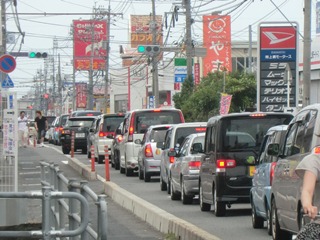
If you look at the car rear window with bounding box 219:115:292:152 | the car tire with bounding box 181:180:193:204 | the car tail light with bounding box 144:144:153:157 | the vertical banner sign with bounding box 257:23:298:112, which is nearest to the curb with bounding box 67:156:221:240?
the car tire with bounding box 181:180:193:204

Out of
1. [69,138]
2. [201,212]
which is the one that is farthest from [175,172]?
[69,138]

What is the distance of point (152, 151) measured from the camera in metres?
27.9

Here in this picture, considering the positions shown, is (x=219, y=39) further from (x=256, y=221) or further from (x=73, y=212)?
(x=73, y=212)

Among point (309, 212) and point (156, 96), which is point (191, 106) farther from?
point (309, 212)

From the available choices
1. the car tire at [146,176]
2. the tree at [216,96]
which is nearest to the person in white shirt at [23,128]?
the tree at [216,96]

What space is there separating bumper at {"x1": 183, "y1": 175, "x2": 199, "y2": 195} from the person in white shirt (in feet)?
86.0

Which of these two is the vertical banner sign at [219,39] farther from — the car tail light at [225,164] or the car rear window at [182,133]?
the car tail light at [225,164]

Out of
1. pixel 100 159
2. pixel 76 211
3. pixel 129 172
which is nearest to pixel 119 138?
pixel 129 172

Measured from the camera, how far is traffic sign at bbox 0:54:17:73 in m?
25.7

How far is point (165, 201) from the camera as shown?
21938 millimetres

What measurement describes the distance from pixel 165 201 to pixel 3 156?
5.31 meters

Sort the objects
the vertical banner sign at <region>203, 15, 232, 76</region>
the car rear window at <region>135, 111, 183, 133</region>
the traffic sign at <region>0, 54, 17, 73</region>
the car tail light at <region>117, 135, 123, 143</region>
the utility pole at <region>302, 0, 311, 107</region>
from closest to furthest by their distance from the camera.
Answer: the traffic sign at <region>0, 54, 17, 73</region> → the utility pole at <region>302, 0, 311, 107</region> → the car rear window at <region>135, 111, 183, 133</region> → the car tail light at <region>117, 135, 123, 143</region> → the vertical banner sign at <region>203, 15, 232, 76</region>

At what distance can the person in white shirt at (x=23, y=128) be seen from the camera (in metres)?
46.4

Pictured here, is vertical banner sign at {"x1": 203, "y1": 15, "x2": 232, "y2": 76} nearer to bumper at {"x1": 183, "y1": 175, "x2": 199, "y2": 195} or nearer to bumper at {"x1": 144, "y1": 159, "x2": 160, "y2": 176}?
bumper at {"x1": 144, "y1": 159, "x2": 160, "y2": 176}
